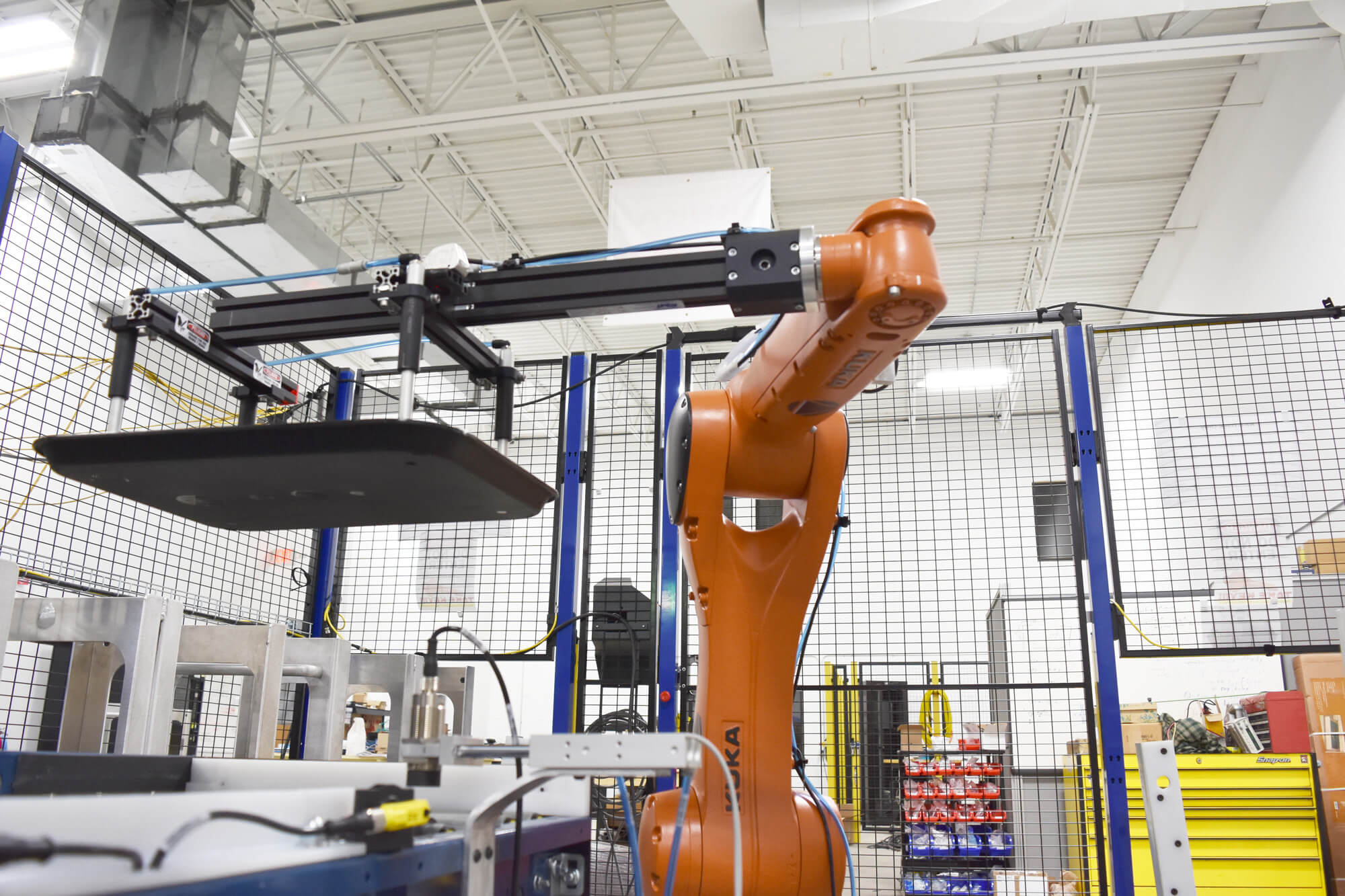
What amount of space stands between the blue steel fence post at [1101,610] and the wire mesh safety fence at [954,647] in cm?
7

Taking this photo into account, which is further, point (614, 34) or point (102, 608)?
point (614, 34)

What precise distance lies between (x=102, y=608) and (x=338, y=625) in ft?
4.03

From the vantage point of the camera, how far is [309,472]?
4.49ft

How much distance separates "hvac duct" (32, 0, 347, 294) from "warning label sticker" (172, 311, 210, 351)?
420 centimetres

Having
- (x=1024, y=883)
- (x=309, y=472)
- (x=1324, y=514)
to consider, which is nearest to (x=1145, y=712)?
(x=1324, y=514)

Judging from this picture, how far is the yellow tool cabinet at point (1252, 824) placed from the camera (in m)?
3.60

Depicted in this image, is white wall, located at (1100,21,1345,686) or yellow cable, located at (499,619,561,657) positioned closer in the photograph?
yellow cable, located at (499,619,561,657)

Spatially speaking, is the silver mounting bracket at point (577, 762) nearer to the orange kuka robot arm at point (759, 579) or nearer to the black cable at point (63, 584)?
the orange kuka robot arm at point (759, 579)

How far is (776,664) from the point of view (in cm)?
190

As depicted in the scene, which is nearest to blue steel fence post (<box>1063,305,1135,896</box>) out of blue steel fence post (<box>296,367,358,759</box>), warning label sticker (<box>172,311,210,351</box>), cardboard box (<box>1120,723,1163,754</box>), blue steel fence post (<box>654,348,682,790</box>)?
blue steel fence post (<box>654,348,682,790</box>)

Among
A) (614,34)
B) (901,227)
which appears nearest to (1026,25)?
(614,34)

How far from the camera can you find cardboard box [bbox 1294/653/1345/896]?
4.25 m

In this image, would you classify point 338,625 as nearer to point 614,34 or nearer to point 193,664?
point 193,664

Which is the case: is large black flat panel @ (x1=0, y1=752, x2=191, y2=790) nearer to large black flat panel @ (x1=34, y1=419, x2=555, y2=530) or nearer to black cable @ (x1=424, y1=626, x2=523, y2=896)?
large black flat panel @ (x1=34, y1=419, x2=555, y2=530)
